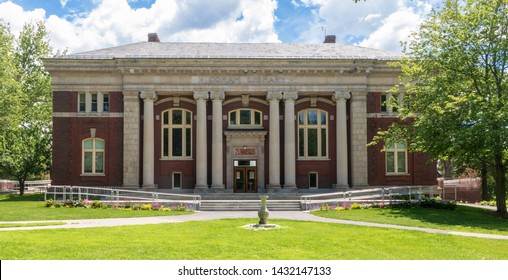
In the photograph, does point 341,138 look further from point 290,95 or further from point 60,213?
point 60,213

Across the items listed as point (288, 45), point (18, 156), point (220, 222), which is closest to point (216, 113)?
point (288, 45)

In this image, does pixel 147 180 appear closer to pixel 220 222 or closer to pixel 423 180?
pixel 220 222

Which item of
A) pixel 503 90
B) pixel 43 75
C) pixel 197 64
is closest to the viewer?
pixel 503 90

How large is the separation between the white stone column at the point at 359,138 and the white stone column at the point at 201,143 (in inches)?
448

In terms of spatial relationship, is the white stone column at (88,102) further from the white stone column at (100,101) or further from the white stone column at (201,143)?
the white stone column at (201,143)

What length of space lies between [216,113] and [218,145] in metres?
2.49

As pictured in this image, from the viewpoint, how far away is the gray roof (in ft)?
124

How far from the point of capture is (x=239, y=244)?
13914 millimetres

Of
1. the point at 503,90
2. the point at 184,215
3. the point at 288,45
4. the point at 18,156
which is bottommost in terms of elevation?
the point at 184,215

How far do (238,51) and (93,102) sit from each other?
40.8 feet

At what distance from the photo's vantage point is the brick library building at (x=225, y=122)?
3691 centimetres

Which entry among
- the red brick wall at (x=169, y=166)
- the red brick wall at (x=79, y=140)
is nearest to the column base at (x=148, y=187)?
the red brick wall at (x=169, y=166)

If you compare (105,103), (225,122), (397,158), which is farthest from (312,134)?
(105,103)

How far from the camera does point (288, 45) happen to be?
43.1 metres
